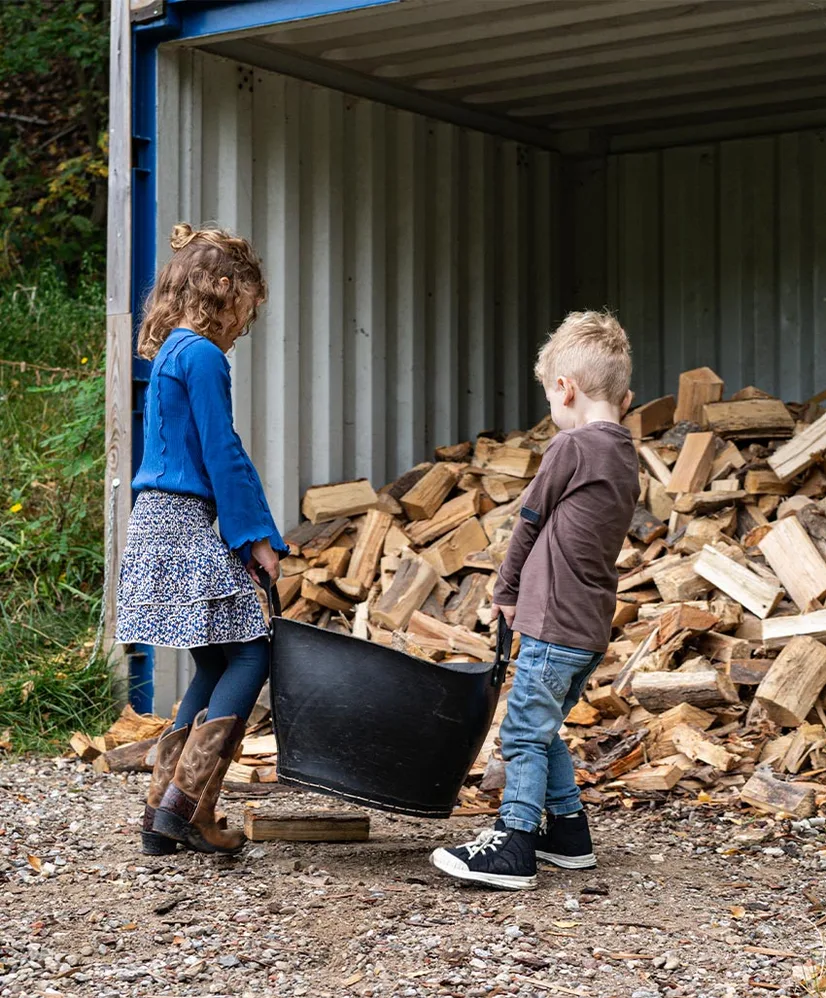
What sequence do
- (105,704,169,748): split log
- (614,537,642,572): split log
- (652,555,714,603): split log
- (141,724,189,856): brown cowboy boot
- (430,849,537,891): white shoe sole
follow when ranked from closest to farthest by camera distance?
Result: (430,849,537,891): white shoe sole
(141,724,189,856): brown cowboy boot
(105,704,169,748): split log
(652,555,714,603): split log
(614,537,642,572): split log

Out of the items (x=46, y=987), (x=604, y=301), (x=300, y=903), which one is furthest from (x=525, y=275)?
(x=46, y=987)

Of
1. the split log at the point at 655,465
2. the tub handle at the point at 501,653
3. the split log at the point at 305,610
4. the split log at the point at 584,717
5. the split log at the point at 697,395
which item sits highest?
the split log at the point at 697,395

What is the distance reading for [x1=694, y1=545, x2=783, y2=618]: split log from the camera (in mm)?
5320

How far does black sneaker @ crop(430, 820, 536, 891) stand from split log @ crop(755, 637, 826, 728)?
5.12 feet

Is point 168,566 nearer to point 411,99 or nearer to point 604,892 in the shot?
point 604,892

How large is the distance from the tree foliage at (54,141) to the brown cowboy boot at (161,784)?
23.9 feet

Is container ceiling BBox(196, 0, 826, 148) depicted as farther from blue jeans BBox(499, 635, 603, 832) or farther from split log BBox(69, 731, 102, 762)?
split log BBox(69, 731, 102, 762)

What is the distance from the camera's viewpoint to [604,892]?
3596 mm

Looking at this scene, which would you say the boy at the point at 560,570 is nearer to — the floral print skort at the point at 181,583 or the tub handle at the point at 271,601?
the tub handle at the point at 271,601

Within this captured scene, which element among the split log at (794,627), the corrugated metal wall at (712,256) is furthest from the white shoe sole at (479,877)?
the corrugated metal wall at (712,256)

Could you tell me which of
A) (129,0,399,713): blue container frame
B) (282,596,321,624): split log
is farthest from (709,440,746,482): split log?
(129,0,399,713): blue container frame

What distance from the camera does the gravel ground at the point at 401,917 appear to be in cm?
295

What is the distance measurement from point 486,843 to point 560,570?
0.78 m

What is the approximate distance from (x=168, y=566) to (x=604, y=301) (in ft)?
19.7
